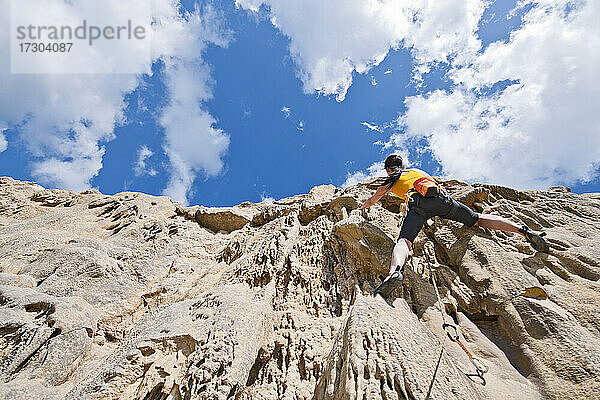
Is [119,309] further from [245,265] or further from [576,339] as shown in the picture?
[576,339]

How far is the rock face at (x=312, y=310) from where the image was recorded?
3.91 m

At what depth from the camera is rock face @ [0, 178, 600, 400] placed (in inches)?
154

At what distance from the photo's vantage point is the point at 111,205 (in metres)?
12.0

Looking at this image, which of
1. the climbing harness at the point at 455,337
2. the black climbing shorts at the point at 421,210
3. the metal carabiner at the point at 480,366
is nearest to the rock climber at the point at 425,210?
the black climbing shorts at the point at 421,210

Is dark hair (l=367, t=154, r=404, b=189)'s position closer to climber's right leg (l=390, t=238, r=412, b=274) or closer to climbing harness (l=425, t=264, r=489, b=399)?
climber's right leg (l=390, t=238, r=412, b=274)

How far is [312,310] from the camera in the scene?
5684mm

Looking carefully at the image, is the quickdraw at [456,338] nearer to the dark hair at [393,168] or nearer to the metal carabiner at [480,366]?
the metal carabiner at [480,366]

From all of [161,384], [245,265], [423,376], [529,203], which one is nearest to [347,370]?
[423,376]

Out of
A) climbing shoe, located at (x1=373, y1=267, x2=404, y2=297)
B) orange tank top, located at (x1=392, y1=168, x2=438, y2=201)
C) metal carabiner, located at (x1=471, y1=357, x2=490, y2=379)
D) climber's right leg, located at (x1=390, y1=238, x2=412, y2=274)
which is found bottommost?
metal carabiner, located at (x1=471, y1=357, x2=490, y2=379)

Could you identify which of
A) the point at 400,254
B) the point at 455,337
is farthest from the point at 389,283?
the point at 455,337

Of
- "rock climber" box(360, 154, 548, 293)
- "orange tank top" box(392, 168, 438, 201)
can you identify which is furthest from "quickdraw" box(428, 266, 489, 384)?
"orange tank top" box(392, 168, 438, 201)

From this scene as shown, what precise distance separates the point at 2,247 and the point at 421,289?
11.1 meters

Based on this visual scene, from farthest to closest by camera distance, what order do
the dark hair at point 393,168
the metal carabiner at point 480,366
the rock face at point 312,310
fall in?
the dark hair at point 393,168 → the metal carabiner at point 480,366 → the rock face at point 312,310

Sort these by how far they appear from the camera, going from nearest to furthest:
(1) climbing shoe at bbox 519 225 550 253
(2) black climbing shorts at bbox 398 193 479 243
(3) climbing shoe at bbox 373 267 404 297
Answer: (3) climbing shoe at bbox 373 267 404 297, (2) black climbing shorts at bbox 398 193 479 243, (1) climbing shoe at bbox 519 225 550 253
